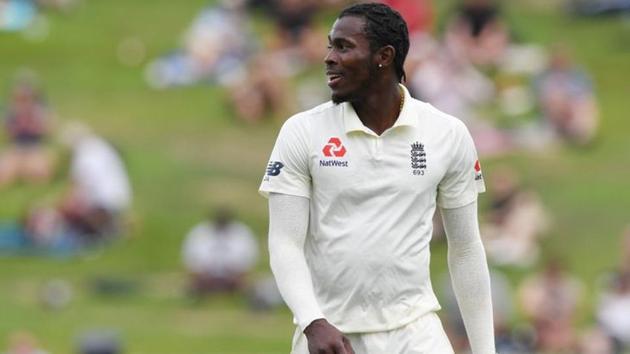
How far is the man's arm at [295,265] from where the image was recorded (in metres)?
5.16

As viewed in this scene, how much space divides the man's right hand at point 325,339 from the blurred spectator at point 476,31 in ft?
Answer: 29.4

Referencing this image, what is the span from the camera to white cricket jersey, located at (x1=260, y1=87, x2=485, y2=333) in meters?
5.30

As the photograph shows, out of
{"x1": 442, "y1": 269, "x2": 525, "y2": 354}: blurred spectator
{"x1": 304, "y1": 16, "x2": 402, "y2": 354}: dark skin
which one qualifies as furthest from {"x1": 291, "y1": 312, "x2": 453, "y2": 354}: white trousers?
{"x1": 442, "y1": 269, "x2": 525, "y2": 354}: blurred spectator

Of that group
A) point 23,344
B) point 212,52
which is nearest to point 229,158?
point 212,52

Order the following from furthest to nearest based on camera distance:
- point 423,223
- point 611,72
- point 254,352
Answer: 1. point 611,72
2. point 254,352
3. point 423,223

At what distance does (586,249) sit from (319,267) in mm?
8500

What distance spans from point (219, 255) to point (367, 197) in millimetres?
8168

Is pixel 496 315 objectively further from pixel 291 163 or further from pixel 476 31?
pixel 291 163

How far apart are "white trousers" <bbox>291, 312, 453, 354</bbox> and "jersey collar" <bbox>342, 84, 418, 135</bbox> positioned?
62cm

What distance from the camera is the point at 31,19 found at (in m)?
14.5

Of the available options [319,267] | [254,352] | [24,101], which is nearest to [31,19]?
[24,101]

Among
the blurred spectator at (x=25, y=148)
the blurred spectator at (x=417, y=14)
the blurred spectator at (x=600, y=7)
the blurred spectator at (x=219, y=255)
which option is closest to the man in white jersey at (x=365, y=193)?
the blurred spectator at (x=219, y=255)

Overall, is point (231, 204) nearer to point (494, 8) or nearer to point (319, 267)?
point (494, 8)

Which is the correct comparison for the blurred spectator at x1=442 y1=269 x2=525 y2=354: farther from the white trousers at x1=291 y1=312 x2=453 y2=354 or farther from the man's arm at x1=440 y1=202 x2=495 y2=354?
the white trousers at x1=291 y1=312 x2=453 y2=354
